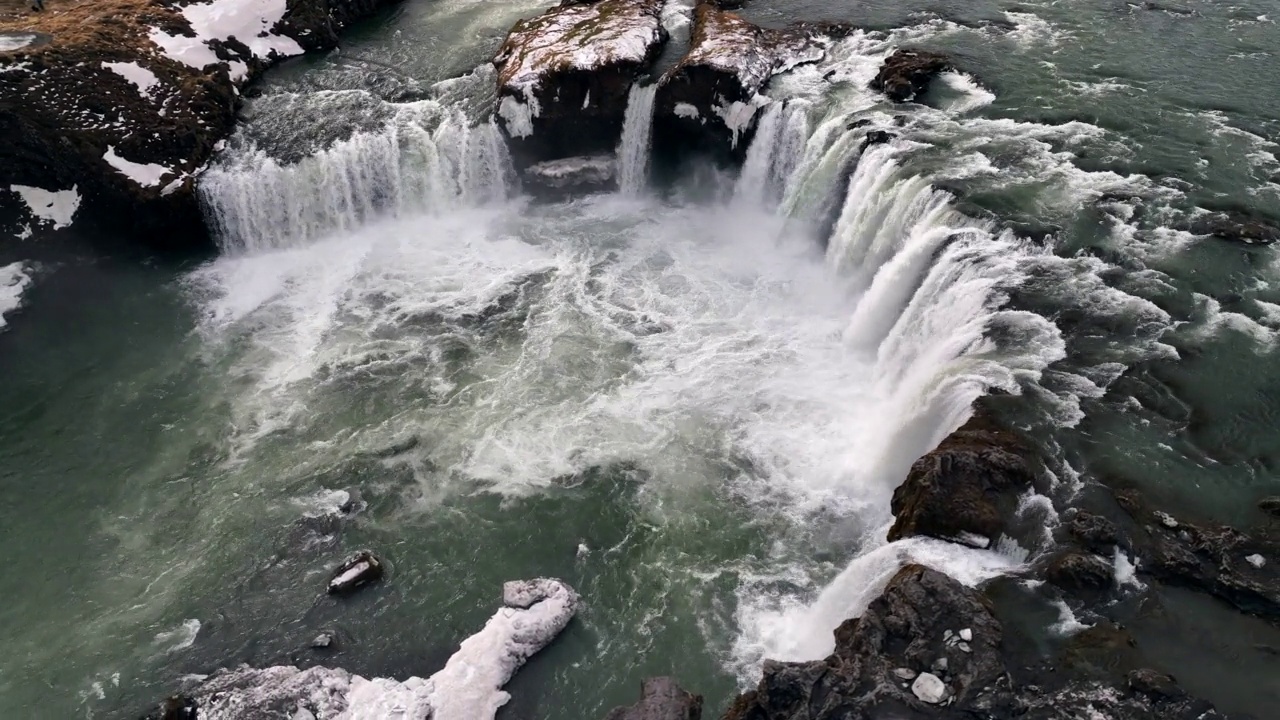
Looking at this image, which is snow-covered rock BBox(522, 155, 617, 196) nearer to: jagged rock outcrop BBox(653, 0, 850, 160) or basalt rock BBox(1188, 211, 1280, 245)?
jagged rock outcrop BBox(653, 0, 850, 160)

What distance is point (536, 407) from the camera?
20.2 meters

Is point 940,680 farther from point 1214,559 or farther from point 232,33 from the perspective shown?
point 232,33

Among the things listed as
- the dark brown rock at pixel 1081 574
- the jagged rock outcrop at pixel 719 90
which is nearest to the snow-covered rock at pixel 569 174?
the jagged rock outcrop at pixel 719 90

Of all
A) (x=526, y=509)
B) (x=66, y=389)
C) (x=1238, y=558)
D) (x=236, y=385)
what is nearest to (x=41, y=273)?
(x=66, y=389)

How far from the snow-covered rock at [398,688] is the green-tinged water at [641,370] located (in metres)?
0.39

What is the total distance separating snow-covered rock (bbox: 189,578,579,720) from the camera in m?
14.0

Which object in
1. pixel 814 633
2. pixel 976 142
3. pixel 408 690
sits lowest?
pixel 408 690

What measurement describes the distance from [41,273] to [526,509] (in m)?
17.8

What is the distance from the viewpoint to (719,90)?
84.9 feet

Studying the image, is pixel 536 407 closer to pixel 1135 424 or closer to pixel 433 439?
pixel 433 439

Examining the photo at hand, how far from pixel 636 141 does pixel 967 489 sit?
17141mm

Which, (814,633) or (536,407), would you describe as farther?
(536,407)

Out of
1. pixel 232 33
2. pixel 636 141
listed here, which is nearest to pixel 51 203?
pixel 232 33

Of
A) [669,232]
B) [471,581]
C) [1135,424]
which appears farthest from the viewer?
[669,232]
